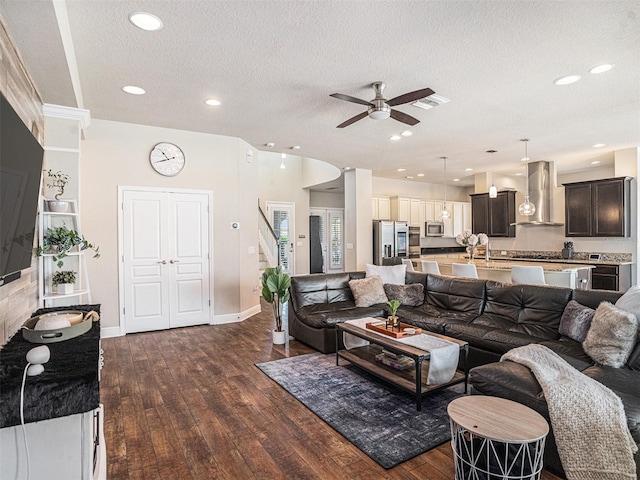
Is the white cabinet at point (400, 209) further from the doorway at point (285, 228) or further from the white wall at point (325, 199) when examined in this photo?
the doorway at point (285, 228)

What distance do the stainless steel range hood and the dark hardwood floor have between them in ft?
20.1

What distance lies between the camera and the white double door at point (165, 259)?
5047mm

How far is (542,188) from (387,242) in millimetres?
3275

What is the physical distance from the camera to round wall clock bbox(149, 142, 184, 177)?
5137mm

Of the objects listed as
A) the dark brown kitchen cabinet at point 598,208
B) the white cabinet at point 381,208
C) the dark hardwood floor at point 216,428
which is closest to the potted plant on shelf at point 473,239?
the dark brown kitchen cabinet at point 598,208

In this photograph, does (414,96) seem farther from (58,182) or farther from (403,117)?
(58,182)

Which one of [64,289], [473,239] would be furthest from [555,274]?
[64,289]

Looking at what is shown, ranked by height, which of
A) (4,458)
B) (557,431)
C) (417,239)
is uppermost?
(417,239)

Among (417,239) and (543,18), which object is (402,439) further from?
(417,239)

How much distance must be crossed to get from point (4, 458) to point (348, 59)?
3.25 metres

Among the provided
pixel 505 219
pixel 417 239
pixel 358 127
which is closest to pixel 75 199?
pixel 358 127

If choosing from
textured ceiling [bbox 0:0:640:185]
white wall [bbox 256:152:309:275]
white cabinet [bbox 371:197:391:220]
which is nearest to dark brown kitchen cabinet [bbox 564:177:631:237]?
textured ceiling [bbox 0:0:640:185]

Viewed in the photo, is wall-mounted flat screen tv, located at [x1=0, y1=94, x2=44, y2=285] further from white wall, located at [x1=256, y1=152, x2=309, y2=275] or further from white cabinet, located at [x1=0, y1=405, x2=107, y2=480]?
white wall, located at [x1=256, y1=152, x2=309, y2=275]

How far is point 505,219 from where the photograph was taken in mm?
8633
